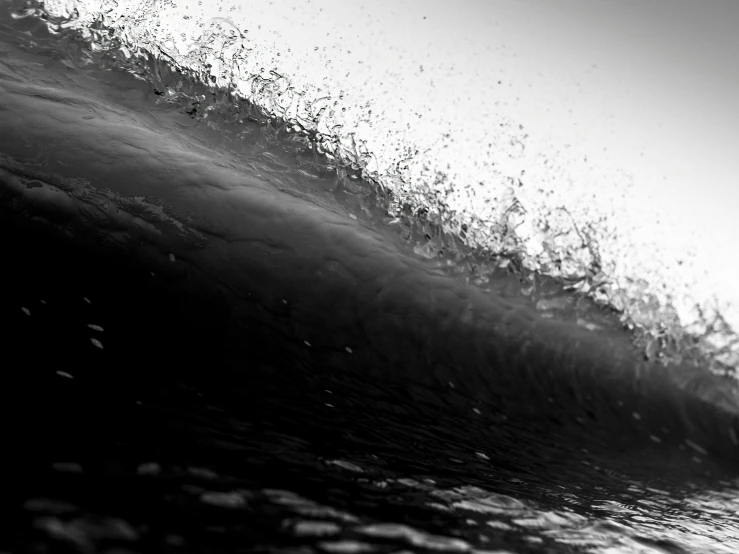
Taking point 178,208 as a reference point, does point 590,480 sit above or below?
below

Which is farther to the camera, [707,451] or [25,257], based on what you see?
[707,451]

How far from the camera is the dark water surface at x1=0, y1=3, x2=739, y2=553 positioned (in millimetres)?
1085

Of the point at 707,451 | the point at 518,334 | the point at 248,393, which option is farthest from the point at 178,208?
the point at 707,451

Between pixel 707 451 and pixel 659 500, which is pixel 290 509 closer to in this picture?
pixel 659 500

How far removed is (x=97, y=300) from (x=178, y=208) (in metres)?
0.80

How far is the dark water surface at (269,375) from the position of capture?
1085mm

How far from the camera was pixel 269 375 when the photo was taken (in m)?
1.75

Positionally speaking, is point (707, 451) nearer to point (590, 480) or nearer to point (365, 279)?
point (590, 480)

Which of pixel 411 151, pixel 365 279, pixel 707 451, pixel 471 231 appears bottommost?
pixel 707 451

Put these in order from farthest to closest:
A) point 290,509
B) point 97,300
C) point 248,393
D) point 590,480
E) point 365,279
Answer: point 365,279
point 590,480
point 97,300
point 248,393
point 290,509

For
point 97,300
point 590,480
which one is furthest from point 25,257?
point 590,480

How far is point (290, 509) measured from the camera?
3.62ft

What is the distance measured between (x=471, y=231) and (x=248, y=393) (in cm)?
246

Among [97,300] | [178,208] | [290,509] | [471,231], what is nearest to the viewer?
[290,509]
